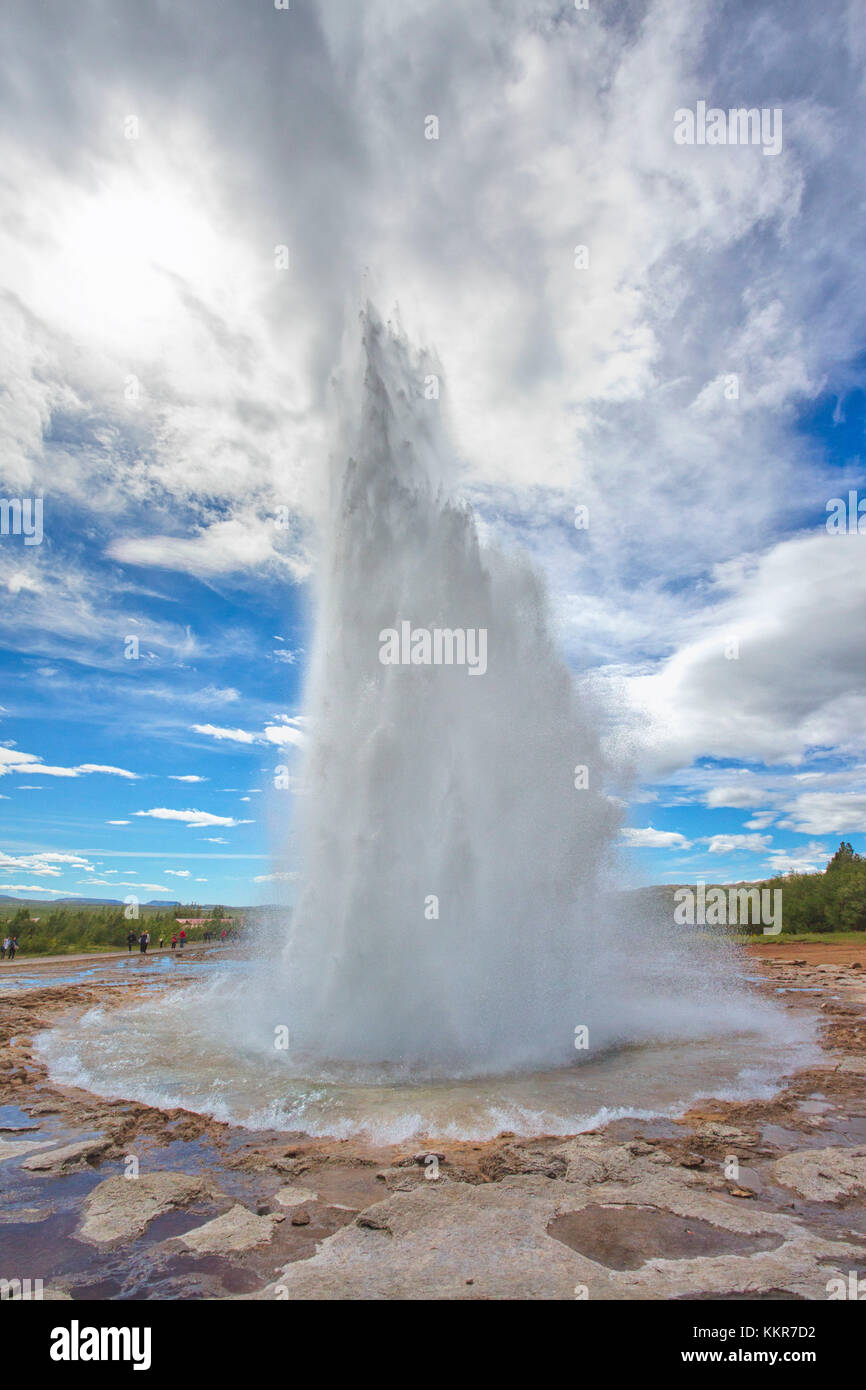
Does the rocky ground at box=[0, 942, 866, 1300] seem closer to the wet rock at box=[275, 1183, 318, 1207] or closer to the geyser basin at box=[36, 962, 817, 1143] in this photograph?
the wet rock at box=[275, 1183, 318, 1207]

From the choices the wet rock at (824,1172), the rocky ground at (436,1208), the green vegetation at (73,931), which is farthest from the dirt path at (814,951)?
the green vegetation at (73,931)

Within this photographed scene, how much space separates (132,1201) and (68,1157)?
5.62 ft

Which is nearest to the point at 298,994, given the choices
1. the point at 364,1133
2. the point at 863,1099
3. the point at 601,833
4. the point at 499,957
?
the point at 499,957

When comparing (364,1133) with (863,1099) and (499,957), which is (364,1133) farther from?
(863,1099)

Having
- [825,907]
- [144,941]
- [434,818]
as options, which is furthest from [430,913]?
[825,907]

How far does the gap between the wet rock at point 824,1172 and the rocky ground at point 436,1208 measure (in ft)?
0.09

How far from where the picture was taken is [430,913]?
39.9 ft

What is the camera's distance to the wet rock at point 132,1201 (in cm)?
552

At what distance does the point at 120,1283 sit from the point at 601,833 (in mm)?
12097

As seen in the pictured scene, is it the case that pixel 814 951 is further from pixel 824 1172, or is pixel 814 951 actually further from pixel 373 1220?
pixel 373 1220

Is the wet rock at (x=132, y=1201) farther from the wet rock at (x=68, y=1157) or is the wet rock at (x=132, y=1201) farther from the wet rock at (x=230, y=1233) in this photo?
the wet rock at (x=68, y=1157)

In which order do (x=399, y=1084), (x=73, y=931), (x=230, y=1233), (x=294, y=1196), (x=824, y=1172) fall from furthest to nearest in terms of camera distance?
1. (x=73, y=931)
2. (x=399, y=1084)
3. (x=824, y=1172)
4. (x=294, y=1196)
5. (x=230, y=1233)

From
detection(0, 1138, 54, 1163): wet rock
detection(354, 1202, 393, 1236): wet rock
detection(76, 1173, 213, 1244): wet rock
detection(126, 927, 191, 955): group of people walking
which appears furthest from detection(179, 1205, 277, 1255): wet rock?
detection(126, 927, 191, 955): group of people walking

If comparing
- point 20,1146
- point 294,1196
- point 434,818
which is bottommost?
point 20,1146
